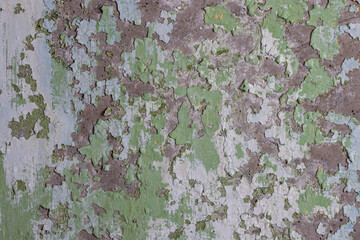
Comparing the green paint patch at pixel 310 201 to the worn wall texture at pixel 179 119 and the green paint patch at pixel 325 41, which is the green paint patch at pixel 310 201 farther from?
the green paint patch at pixel 325 41

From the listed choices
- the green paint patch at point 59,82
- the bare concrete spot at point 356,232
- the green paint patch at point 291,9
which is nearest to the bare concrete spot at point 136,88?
the green paint patch at point 59,82

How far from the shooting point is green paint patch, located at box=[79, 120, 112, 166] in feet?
5.44

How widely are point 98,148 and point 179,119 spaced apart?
16.7 inches

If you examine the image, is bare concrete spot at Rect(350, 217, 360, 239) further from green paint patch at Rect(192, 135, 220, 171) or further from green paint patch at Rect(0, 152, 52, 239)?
green paint patch at Rect(0, 152, 52, 239)

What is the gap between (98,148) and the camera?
1.66 metres

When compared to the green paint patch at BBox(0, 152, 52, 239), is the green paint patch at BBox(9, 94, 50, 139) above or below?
above

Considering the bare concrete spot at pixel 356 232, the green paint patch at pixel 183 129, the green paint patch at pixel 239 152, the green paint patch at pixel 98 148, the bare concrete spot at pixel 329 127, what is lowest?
the bare concrete spot at pixel 356 232

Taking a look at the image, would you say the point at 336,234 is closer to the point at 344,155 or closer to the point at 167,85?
the point at 344,155

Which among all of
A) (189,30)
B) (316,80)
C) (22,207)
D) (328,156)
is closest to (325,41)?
(316,80)

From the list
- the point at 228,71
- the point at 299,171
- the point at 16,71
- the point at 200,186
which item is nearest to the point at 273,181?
the point at 299,171

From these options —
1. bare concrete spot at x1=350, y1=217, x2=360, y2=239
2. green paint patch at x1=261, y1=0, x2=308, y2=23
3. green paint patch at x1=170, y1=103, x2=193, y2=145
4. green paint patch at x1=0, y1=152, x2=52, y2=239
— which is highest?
green paint patch at x1=261, y1=0, x2=308, y2=23

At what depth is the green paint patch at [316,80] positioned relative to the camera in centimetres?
160

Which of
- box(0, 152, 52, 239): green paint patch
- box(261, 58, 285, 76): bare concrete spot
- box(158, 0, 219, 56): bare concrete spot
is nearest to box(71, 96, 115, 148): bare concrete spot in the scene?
box(0, 152, 52, 239): green paint patch

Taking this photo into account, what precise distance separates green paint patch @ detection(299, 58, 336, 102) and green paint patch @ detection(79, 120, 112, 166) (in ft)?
3.31
